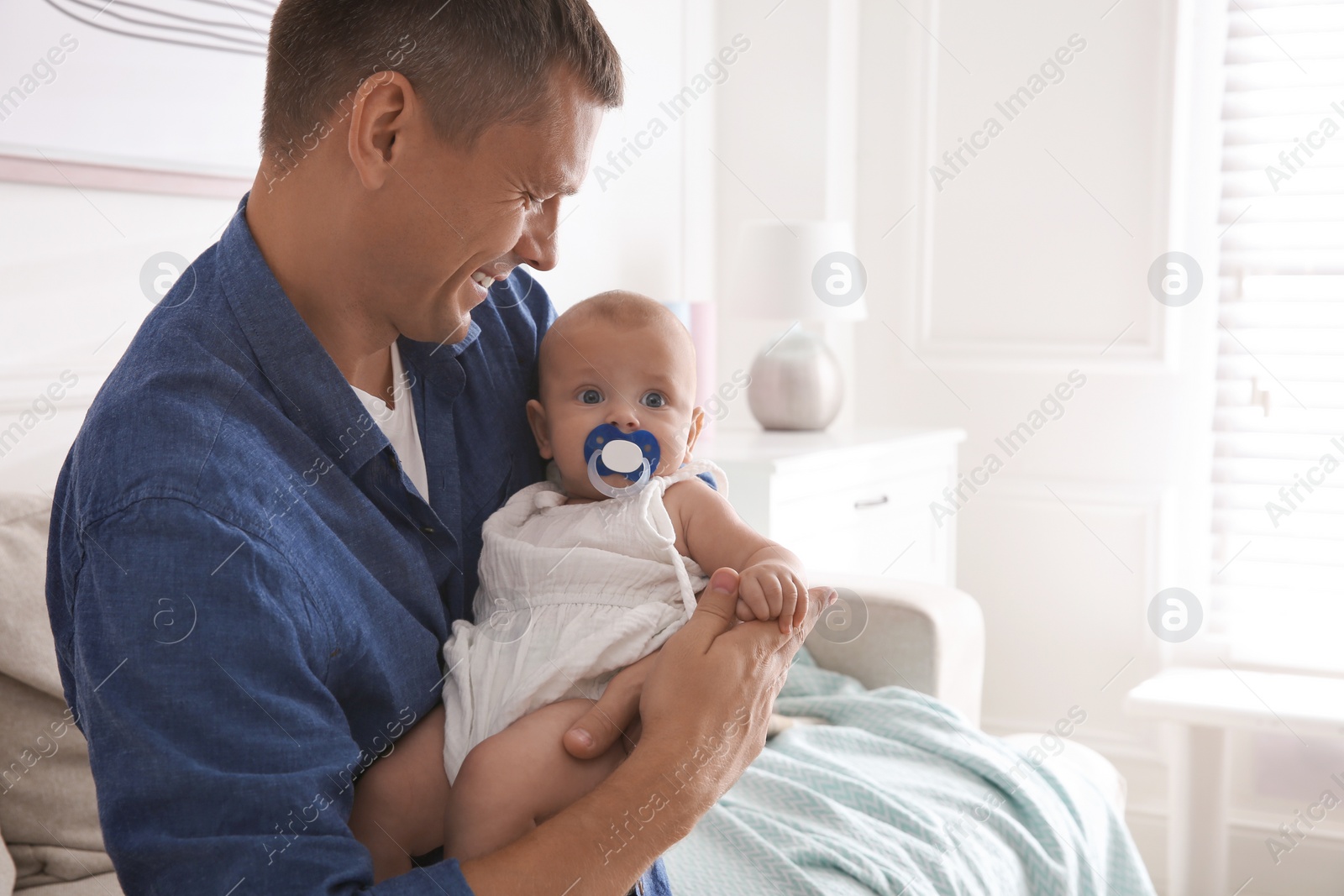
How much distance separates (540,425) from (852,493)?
4.90 ft

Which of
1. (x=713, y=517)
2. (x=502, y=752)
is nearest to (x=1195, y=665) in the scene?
(x=713, y=517)

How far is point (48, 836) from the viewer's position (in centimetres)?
134

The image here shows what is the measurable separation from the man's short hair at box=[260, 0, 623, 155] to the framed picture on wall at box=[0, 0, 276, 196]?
89 centimetres

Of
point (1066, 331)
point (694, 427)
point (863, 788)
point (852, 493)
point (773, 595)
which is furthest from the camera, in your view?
point (1066, 331)

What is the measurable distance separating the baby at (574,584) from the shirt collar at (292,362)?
21 centimetres

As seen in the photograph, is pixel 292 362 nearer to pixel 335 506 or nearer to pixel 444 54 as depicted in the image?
pixel 335 506

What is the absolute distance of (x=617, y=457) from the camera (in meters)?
1.13

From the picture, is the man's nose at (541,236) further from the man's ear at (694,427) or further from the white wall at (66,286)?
the white wall at (66,286)

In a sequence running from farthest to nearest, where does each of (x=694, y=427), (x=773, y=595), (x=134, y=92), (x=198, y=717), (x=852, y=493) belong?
(x=852, y=493), (x=134, y=92), (x=694, y=427), (x=773, y=595), (x=198, y=717)

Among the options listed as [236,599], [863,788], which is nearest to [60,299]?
[236,599]

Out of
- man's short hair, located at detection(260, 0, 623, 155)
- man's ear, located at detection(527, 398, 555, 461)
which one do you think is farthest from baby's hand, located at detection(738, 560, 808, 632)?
man's short hair, located at detection(260, 0, 623, 155)

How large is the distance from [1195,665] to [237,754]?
107 inches

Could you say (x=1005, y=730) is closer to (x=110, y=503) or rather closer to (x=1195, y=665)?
(x=1195, y=665)

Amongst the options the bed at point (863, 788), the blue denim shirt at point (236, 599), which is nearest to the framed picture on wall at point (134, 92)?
the bed at point (863, 788)
